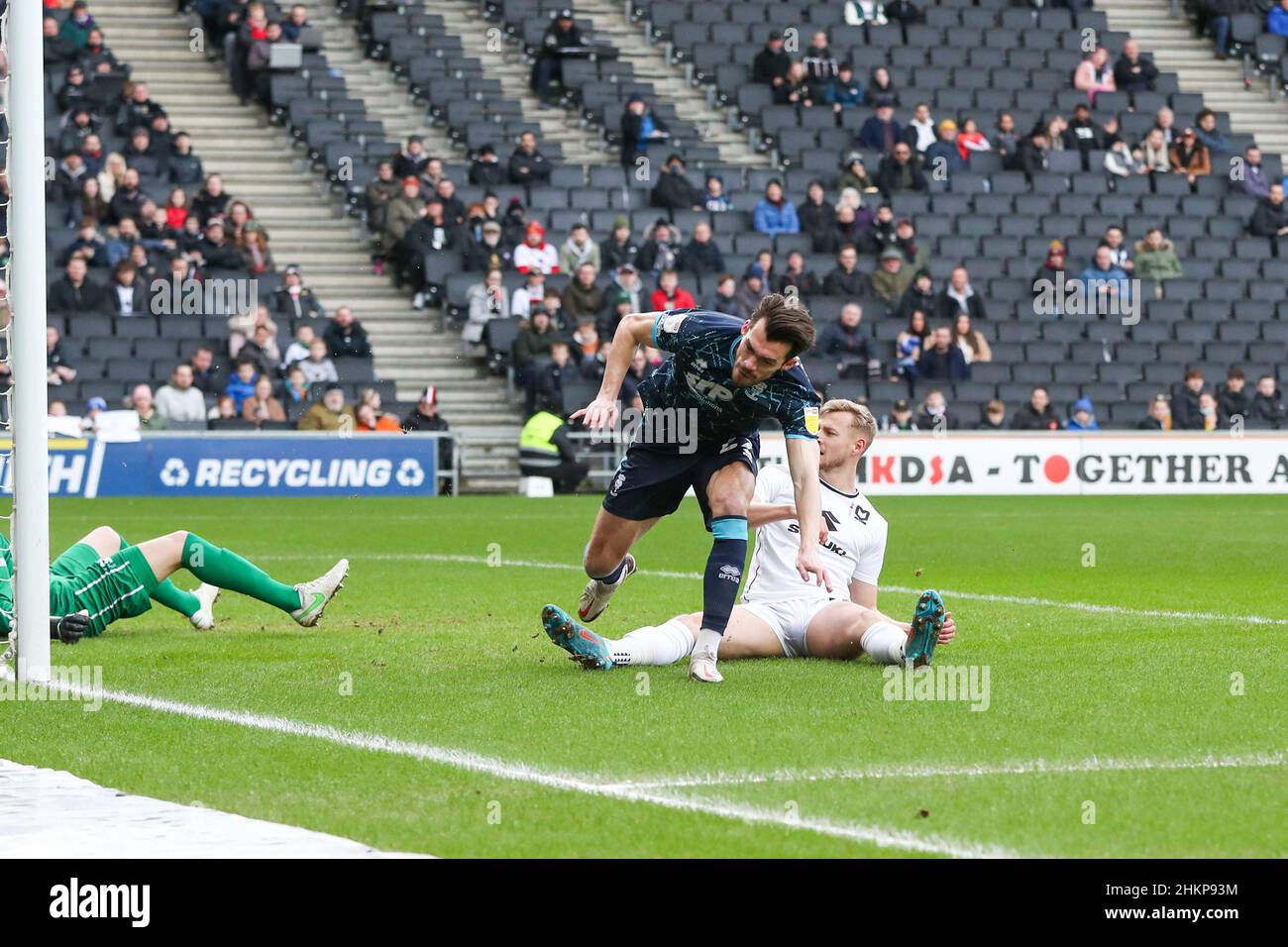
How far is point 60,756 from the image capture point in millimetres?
6195

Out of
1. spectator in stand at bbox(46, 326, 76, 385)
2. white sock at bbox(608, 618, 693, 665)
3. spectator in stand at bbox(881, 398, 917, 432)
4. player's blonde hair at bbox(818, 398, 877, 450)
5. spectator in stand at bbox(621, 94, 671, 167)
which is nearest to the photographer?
white sock at bbox(608, 618, 693, 665)

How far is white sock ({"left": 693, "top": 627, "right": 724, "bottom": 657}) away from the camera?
790 cm

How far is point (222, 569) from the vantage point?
29.5 feet

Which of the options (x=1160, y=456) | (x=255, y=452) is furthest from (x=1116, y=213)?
(x=255, y=452)

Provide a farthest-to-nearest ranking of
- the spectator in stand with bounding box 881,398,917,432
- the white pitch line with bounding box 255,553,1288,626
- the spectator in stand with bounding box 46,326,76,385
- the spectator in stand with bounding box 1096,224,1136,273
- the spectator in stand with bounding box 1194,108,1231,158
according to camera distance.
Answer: the spectator in stand with bounding box 1194,108,1231,158
the spectator in stand with bounding box 1096,224,1136,273
the spectator in stand with bounding box 881,398,917,432
the spectator in stand with bounding box 46,326,76,385
the white pitch line with bounding box 255,553,1288,626

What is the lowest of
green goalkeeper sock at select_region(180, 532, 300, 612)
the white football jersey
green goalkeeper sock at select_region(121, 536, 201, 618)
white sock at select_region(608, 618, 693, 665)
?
green goalkeeper sock at select_region(121, 536, 201, 618)

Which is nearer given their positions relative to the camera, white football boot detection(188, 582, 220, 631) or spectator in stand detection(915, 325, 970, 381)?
white football boot detection(188, 582, 220, 631)

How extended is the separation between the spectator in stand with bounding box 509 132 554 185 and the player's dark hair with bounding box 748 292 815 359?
20818mm

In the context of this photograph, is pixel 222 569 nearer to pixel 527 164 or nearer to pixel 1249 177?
pixel 527 164

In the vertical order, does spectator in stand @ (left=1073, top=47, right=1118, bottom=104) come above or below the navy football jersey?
below

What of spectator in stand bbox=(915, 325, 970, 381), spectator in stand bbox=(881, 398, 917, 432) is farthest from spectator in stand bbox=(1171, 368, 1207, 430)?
spectator in stand bbox=(881, 398, 917, 432)

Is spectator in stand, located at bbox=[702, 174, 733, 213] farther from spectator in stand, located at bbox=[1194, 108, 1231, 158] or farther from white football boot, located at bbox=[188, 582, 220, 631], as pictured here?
white football boot, located at bbox=[188, 582, 220, 631]
